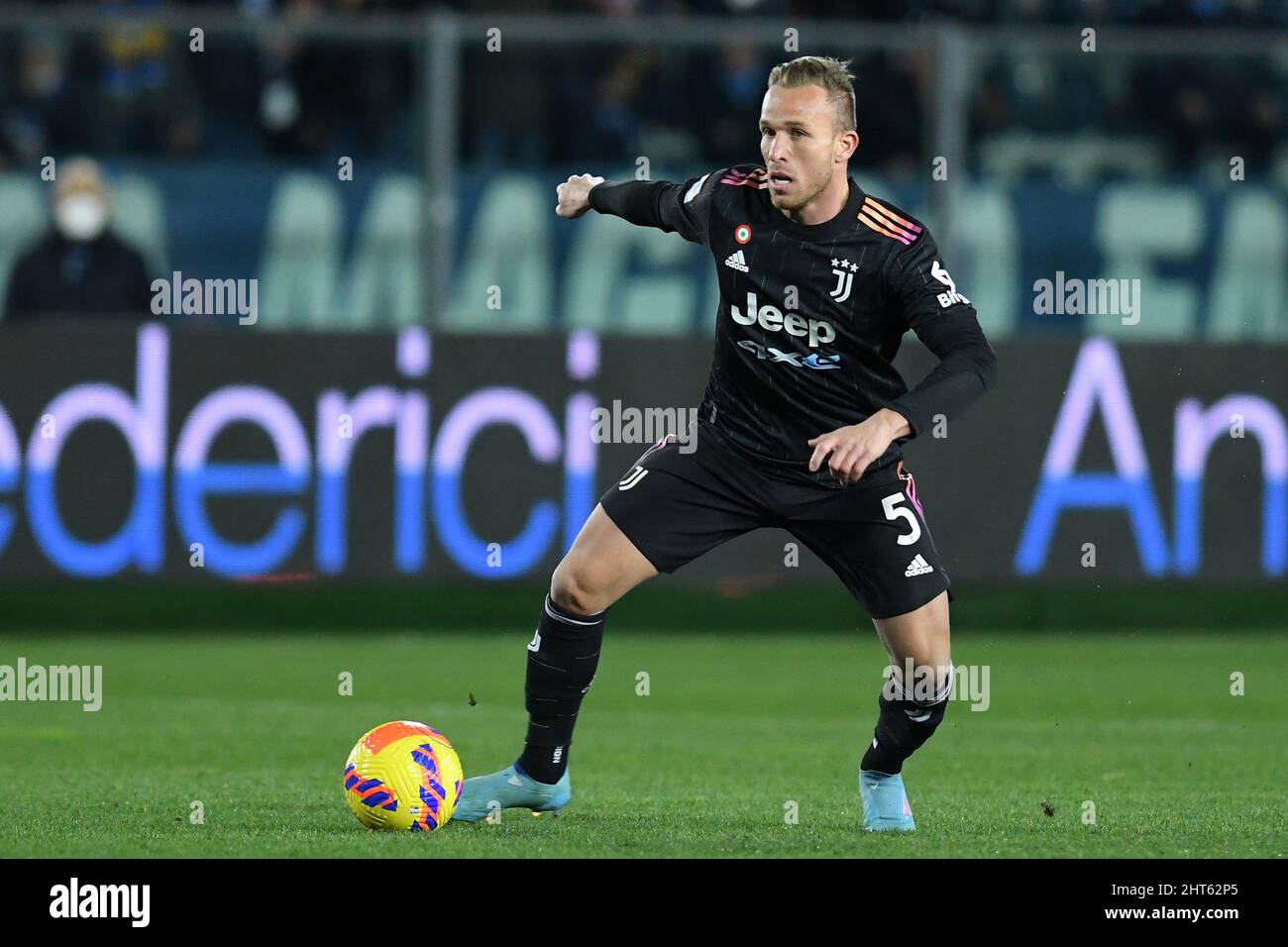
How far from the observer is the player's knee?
6852 mm

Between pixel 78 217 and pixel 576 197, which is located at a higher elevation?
pixel 78 217

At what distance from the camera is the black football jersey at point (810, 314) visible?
21.9ft

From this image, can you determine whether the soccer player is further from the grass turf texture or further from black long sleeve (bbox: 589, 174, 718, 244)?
the grass turf texture

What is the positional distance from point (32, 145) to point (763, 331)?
22.7 ft

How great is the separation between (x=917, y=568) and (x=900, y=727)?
0.53 meters

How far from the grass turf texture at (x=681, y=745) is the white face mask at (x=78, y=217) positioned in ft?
7.40

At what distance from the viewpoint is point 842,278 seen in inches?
265

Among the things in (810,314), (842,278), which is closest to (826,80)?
(842,278)

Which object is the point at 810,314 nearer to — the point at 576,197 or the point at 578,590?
the point at 576,197

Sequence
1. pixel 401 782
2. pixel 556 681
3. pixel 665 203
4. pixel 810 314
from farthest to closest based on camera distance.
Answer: pixel 665 203, pixel 556 681, pixel 810 314, pixel 401 782

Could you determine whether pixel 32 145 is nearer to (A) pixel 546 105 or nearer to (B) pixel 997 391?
(A) pixel 546 105
